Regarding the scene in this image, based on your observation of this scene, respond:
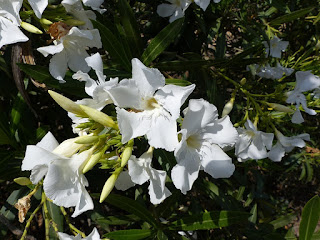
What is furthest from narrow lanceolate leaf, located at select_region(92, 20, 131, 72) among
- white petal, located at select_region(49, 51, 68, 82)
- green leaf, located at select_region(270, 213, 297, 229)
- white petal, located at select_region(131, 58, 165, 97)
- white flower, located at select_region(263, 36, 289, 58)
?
green leaf, located at select_region(270, 213, 297, 229)

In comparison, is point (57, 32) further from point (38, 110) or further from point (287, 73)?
point (287, 73)

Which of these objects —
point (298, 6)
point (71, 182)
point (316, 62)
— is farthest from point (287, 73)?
point (71, 182)

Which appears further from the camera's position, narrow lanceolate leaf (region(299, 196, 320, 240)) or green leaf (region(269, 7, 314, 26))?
green leaf (region(269, 7, 314, 26))

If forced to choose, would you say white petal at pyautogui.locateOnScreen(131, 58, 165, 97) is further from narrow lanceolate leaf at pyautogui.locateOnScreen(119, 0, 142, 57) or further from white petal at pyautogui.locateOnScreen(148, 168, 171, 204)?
narrow lanceolate leaf at pyautogui.locateOnScreen(119, 0, 142, 57)

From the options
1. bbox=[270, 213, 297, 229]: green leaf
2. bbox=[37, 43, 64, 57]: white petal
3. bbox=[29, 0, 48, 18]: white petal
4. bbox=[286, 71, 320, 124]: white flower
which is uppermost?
bbox=[29, 0, 48, 18]: white petal

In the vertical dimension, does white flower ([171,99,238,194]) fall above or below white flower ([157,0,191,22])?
below

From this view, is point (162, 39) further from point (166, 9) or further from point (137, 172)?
point (137, 172)
